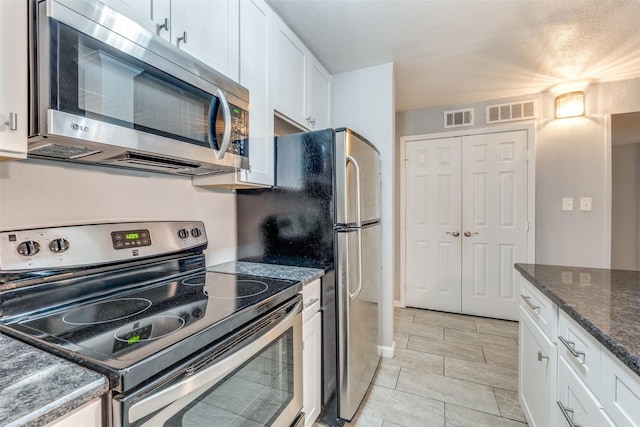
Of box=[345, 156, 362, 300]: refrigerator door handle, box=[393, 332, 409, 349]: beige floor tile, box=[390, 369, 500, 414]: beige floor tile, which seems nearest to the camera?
box=[345, 156, 362, 300]: refrigerator door handle

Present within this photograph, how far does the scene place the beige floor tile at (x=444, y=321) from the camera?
3.08 m

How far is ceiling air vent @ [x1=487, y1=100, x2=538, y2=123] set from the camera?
3123 mm

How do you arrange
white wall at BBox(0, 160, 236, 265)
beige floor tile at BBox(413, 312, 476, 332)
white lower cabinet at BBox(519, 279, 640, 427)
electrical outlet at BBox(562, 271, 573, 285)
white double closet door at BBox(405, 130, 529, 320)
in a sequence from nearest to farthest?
1. white lower cabinet at BBox(519, 279, 640, 427)
2. white wall at BBox(0, 160, 236, 265)
3. electrical outlet at BBox(562, 271, 573, 285)
4. beige floor tile at BBox(413, 312, 476, 332)
5. white double closet door at BBox(405, 130, 529, 320)

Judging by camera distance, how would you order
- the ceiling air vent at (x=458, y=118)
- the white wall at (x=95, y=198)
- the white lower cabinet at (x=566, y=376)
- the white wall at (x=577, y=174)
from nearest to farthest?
1. the white lower cabinet at (x=566, y=376)
2. the white wall at (x=95, y=198)
3. the white wall at (x=577, y=174)
4. the ceiling air vent at (x=458, y=118)

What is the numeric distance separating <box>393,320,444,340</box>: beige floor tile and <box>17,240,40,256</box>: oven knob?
2796 millimetres

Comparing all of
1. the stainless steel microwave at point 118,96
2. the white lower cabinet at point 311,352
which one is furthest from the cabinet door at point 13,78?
the white lower cabinet at point 311,352

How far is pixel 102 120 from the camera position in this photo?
88cm

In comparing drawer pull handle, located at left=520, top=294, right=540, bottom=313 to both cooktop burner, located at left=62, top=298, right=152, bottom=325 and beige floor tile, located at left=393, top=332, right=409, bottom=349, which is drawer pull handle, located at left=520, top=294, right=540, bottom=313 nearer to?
beige floor tile, located at left=393, top=332, right=409, bottom=349

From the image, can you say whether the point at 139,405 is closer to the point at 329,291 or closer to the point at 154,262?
the point at 154,262

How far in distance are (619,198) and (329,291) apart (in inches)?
188

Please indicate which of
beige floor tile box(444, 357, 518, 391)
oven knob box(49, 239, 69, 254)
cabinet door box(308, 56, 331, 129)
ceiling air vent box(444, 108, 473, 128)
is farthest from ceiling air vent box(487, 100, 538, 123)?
oven knob box(49, 239, 69, 254)

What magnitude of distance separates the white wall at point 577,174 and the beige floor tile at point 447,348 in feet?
4.39

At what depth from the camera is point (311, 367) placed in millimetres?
1488

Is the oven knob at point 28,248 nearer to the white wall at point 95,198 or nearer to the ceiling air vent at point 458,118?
the white wall at point 95,198
